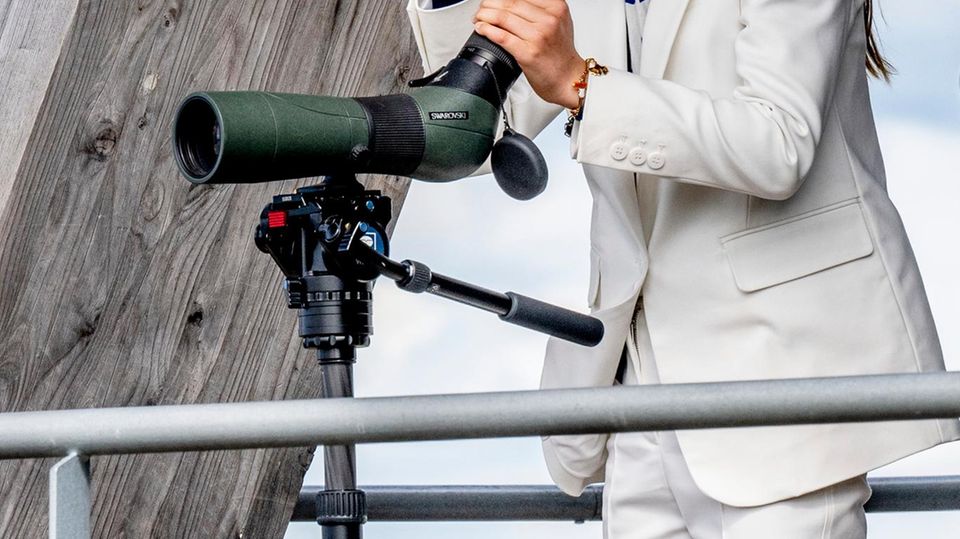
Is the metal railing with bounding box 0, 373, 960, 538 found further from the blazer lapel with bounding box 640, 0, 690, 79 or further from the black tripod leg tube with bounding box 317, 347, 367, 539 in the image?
the blazer lapel with bounding box 640, 0, 690, 79

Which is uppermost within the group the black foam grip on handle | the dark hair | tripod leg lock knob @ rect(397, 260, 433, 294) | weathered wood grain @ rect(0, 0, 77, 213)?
weathered wood grain @ rect(0, 0, 77, 213)

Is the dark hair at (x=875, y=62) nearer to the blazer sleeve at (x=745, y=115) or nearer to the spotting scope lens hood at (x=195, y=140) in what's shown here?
the blazer sleeve at (x=745, y=115)

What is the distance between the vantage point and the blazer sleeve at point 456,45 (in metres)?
1.44

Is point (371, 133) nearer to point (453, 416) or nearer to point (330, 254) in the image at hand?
point (330, 254)

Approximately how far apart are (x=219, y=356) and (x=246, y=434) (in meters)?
0.91

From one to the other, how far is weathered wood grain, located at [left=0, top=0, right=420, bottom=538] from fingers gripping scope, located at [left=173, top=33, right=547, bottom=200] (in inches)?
20.1

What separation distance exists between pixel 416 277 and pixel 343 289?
0.21 feet

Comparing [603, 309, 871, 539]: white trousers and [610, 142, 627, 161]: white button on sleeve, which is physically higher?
[610, 142, 627, 161]: white button on sleeve

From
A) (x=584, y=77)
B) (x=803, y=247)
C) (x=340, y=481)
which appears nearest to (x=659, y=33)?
(x=584, y=77)

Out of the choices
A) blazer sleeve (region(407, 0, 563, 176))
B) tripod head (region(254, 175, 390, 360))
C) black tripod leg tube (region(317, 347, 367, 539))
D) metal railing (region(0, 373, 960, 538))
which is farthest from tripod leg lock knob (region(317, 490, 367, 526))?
blazer sleeve (region(407, 0, 563, 176))

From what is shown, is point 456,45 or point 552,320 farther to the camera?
point 456,45

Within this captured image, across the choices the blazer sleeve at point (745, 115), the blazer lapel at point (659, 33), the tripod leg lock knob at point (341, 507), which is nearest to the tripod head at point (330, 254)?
the tripod leg lock knob at point (341, 507)

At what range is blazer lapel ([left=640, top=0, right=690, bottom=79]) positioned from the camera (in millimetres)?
1256

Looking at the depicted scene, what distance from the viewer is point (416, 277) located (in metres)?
1.06
